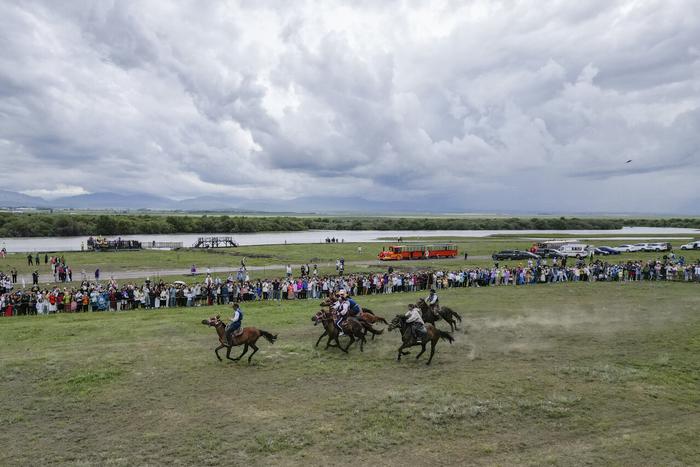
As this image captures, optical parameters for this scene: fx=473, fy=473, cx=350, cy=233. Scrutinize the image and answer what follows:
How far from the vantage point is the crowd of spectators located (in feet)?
92.7

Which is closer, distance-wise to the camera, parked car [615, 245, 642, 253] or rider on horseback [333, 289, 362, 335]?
rider on horseback [333, 289, 362, 335]

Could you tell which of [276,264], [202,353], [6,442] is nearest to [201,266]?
[276,264]

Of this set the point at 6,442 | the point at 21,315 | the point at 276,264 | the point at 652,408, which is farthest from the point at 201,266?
the point at 652,408

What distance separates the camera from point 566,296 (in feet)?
107

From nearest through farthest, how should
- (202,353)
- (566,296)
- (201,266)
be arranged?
(202,353) < (566,296) < (201,266)

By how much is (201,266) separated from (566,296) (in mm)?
38244

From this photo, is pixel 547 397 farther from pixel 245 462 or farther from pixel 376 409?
pixel 245 462

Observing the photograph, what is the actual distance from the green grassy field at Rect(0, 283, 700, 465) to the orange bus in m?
37.8

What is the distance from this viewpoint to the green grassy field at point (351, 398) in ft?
35.4

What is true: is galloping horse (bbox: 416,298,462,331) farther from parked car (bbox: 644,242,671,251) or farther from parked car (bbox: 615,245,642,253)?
parked car (bbox: 644,242,671,251)

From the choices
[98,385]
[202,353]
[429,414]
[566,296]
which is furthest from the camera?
[566,296]

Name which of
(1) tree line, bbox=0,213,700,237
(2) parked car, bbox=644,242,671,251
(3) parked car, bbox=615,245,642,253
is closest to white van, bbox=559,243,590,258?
(3) parked car, bbox=615,245,642,253

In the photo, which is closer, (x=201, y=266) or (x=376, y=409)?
(x=376, y=409)

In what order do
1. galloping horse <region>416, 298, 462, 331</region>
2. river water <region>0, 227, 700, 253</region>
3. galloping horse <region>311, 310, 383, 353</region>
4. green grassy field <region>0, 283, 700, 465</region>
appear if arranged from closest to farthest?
green grassy field <region>0, 283, 700, 465</region>, galloping horse <region>311, 310, 383, 353</region>, galloping horse <region>416, 298, 462, 331</region>, river water <region>0, 227, 700, 253</region>
